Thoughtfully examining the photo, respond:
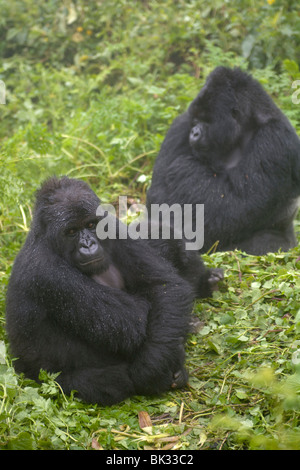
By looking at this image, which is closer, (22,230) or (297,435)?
(297,435)

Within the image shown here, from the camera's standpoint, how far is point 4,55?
9.03 meters

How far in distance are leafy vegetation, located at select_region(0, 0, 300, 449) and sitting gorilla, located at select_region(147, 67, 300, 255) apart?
52 cm

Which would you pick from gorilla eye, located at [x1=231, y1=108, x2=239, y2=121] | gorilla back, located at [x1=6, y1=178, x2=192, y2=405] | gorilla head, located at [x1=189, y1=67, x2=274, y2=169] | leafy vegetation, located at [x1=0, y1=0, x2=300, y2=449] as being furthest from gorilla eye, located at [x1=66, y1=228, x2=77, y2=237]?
gorilla eye, located at [x1=231, y1=108, x2=239, y2=121]

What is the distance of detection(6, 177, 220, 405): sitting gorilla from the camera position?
3285 mm

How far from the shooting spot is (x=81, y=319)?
3.28m

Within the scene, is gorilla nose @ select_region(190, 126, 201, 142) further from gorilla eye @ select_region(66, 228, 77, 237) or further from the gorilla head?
gorilla eye @ select_region(66, 228, 77, 237)

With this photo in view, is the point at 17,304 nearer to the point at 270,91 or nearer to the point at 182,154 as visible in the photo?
the point at 182,154

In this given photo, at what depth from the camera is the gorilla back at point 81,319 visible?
329 centimetres

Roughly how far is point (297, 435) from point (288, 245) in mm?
3017

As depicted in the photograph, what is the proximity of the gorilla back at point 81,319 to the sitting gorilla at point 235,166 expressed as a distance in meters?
1.90

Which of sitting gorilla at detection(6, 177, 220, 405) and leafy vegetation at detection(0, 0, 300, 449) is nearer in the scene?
Result: leafy vegetation at detection(0, 0, 300, 449)

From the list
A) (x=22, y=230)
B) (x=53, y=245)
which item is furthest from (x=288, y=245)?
(x=53, y=245)

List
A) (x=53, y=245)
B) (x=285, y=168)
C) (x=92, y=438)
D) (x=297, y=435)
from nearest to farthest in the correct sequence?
(x=297, y=435), (x=92, y=438), (x=53, y=245), (x=285, y=168)

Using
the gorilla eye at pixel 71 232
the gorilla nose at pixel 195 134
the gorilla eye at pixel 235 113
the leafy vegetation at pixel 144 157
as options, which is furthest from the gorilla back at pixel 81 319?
the gorilla eye at pixel 235 113
